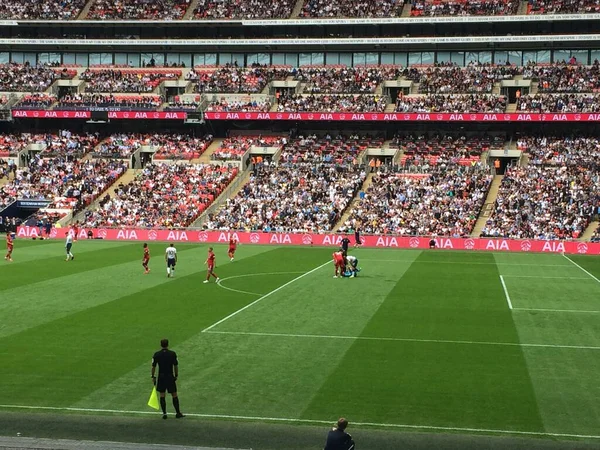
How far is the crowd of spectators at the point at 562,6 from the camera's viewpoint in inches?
3044

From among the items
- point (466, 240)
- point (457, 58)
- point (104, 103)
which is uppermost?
point (457, 58)

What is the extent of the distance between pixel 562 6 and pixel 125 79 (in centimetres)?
4482

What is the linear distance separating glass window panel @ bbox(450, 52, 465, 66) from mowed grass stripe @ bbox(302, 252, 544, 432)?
188 feet

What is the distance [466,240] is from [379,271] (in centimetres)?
1793

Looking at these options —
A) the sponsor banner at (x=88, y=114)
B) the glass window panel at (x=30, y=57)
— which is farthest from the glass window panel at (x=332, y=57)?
the glass window panel at (x=30, y=57)

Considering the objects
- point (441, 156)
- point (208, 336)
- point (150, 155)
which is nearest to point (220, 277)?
point (208, 336)

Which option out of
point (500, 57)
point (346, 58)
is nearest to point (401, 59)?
point (346, 58)

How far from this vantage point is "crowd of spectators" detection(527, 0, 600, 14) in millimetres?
77312

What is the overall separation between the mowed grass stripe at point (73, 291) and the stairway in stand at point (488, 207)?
25.6m

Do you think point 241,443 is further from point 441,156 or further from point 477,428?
point 441,156

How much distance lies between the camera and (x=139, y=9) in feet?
292

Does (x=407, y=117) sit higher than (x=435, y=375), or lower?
higher

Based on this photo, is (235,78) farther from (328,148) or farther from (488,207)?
(488,207)

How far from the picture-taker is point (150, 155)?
263 ft
